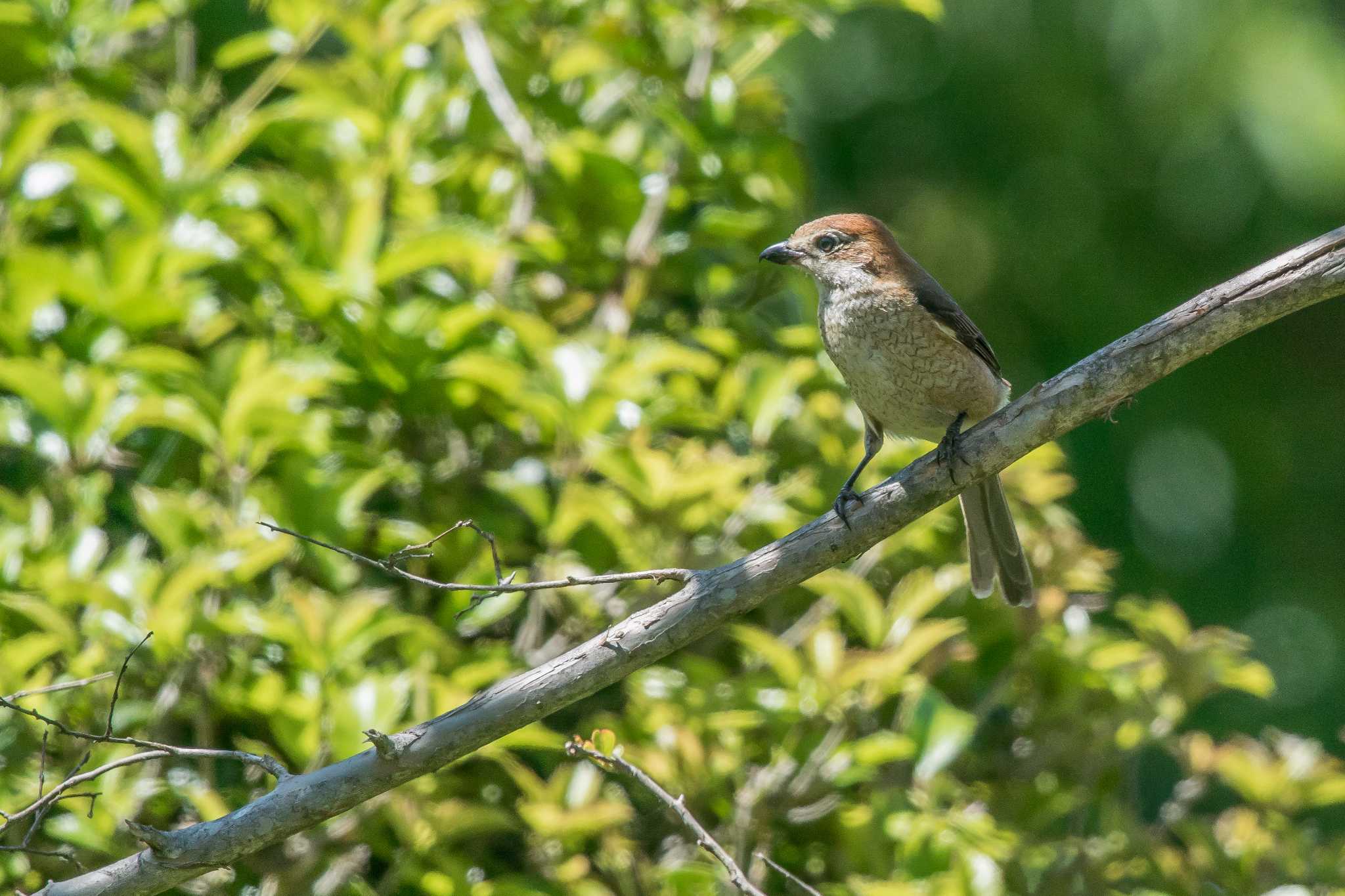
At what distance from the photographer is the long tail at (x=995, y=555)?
351cm

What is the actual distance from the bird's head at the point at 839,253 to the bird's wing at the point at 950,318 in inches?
5.2

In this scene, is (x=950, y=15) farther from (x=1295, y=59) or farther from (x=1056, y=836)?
(x=1056, y=836)

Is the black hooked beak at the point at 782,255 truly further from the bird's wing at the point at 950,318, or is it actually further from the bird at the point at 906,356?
the bird's wing at the point at 950,318

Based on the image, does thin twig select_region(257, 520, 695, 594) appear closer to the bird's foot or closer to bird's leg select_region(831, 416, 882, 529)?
the bird's foot

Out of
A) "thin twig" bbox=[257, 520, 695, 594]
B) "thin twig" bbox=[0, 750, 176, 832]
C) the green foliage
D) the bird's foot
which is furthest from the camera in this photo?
the green foliage

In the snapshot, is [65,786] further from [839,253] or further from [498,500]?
[839,253]

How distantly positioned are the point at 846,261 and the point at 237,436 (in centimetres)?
180

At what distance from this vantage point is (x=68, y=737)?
2.96 m

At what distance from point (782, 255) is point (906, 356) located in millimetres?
504

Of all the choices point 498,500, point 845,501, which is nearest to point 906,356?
point 845,501

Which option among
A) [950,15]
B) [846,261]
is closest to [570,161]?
[846,261]

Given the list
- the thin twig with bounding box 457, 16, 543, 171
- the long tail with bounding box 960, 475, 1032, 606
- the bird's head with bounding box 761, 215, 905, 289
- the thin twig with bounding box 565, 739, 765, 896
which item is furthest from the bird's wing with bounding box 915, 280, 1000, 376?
the thin twig with bounding box 565, 739, 765, 896

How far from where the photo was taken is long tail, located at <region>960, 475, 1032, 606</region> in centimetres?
351

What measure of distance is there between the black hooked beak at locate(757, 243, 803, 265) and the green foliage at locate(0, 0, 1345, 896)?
0.33 feet
